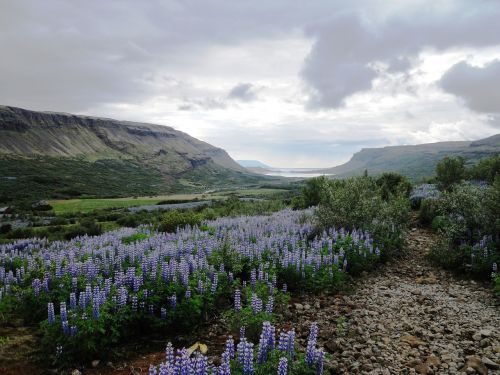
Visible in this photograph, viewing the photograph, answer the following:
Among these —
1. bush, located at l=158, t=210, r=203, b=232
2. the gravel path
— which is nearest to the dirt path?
the gravel path

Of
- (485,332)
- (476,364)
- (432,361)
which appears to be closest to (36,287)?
(432,361)

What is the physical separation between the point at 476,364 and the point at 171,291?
211 inches

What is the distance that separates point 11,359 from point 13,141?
23007 centimetres

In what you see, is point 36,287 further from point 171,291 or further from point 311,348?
point 311,348

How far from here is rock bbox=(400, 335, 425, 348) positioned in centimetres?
673

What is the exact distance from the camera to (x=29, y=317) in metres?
7.49

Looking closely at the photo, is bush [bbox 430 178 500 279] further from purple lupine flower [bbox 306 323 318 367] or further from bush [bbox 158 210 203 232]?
bush [bbox 158 210 203 232]

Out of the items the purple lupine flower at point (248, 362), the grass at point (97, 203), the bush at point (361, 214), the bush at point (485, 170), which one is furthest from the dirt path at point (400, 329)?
the grass at point (97, 203)

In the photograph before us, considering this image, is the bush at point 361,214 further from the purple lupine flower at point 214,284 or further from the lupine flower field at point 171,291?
the purple lupine flower at point 214,284

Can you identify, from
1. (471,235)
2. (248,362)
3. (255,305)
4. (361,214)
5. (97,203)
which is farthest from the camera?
(97,203)

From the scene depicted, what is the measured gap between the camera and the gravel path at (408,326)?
6105mm

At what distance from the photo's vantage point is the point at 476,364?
234 inches

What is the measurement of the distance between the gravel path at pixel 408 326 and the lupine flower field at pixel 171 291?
0.90 metres

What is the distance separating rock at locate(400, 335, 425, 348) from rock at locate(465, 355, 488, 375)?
2.63 ft
